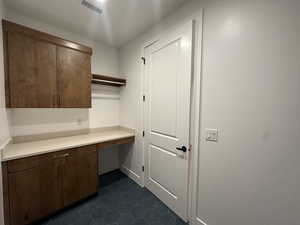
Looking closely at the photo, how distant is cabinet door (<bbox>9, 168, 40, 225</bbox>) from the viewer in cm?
133

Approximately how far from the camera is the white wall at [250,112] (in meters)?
0.89

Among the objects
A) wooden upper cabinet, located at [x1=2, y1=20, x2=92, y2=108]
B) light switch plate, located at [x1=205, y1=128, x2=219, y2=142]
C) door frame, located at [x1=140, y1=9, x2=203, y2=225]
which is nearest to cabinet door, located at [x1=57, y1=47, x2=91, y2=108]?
wooden upper cabinet, located at [x1=2, y1=20, x2=92, y2=108]

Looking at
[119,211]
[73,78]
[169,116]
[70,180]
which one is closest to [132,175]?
[119,211]

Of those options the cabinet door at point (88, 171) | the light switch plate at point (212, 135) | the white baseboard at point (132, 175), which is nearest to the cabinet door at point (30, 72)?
the cabinet door at point (88, 171)

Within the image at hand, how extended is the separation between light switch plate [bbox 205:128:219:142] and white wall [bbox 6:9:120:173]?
200 centimetres

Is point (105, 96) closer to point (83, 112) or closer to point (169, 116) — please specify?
point (83, 112)

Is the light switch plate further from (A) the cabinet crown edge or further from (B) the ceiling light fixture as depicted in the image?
(A) the cabinet crown edge

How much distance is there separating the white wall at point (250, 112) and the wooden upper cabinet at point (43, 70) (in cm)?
168

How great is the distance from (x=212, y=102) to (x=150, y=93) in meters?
0.97

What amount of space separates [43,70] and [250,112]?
2.35 meters

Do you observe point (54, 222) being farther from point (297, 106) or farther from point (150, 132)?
point (297, 106)

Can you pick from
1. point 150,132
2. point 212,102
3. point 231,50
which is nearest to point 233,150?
point 212,102

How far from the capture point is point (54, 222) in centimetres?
156

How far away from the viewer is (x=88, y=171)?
187 centimetres
